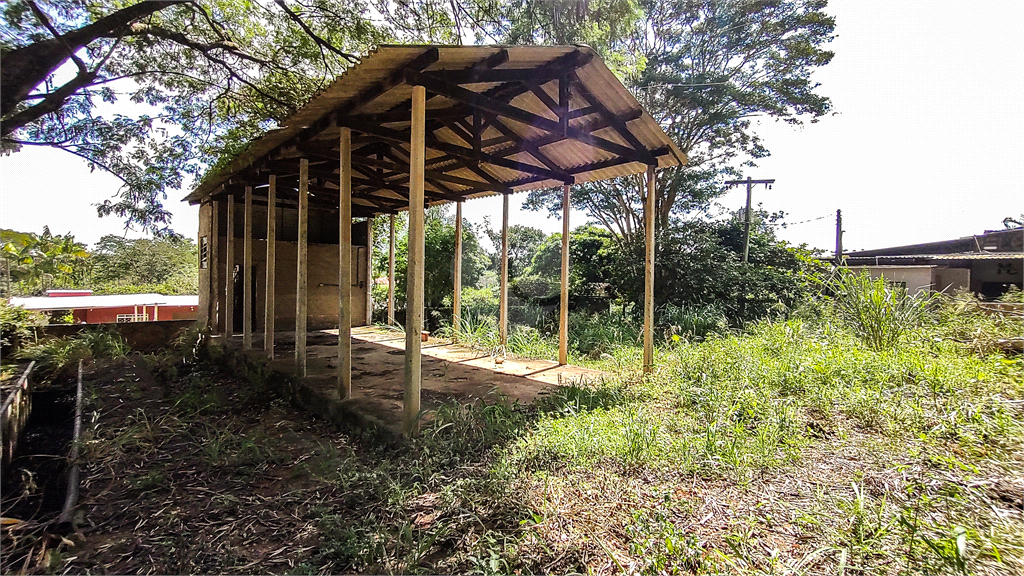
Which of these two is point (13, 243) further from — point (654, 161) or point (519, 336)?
point (519, 336)

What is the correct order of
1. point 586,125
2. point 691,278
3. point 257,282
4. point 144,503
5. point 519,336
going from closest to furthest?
point 144,503 < point 586,125 < point 519,336 < point 257,282 < point 691,278

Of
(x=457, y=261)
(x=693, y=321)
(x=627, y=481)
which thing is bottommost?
(x=627, y=481)

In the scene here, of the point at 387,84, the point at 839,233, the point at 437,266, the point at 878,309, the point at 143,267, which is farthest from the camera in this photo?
the point at 143,267

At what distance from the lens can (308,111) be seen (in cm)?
393

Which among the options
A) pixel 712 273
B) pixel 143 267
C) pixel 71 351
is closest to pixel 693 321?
pixel 712 273

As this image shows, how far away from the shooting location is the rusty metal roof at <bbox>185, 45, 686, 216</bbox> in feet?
11.0

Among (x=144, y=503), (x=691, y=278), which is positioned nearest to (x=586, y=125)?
(x=144, y=503)

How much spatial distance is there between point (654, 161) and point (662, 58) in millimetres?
6138

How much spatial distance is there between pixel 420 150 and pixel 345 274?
5.15ft

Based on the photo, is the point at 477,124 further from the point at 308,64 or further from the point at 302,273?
the point at 308,64

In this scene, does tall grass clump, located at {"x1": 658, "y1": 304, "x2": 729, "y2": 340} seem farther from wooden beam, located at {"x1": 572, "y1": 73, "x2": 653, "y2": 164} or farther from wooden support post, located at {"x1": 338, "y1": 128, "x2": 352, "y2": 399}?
wooden support post, located at {"x1": 338, "y1": 128, "x2": 352, "y2": 399}

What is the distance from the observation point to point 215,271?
23.7ft

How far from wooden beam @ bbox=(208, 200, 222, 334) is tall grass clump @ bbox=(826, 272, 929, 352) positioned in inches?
358

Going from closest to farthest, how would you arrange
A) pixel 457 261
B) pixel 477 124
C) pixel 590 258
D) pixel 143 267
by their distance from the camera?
1. pixel 477 124
2. pixel 457 261
3. pixel 590 258
4. pixel 143 267
